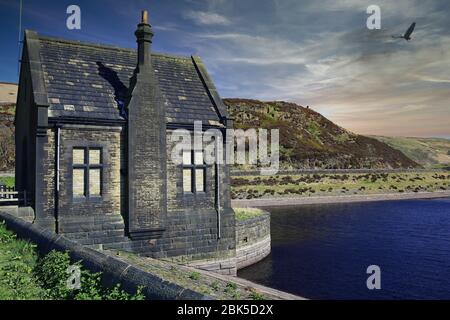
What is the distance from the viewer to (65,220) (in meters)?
15.2

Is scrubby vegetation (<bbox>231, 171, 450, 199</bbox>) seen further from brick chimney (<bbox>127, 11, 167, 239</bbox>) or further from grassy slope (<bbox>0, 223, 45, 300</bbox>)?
grassy slope (<bbox>0, 223, 45, 300</bbox>)

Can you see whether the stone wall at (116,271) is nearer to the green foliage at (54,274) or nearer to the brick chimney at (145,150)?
the green foliage at (54,274)

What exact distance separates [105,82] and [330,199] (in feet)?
157

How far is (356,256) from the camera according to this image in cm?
2503

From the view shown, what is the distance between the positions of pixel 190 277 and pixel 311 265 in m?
13.3

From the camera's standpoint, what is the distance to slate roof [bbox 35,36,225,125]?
16078 mm

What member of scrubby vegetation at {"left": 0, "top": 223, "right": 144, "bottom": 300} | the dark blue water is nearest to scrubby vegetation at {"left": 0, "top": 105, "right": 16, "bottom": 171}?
the dark blue water

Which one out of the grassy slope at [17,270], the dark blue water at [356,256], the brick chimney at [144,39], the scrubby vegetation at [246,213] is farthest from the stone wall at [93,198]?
the scrubby vegetation at [246,213]

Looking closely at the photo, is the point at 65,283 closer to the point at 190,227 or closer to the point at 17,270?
the point at 17,270

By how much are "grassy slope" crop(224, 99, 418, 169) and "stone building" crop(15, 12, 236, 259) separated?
69.7 metres

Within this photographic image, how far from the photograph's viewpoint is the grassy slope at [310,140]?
307 feet

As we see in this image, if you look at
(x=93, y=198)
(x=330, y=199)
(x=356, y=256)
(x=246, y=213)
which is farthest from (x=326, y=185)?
(x=93, y=198)

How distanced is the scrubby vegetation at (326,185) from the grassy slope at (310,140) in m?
14.1

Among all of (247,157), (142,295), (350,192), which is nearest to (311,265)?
(142,295)
